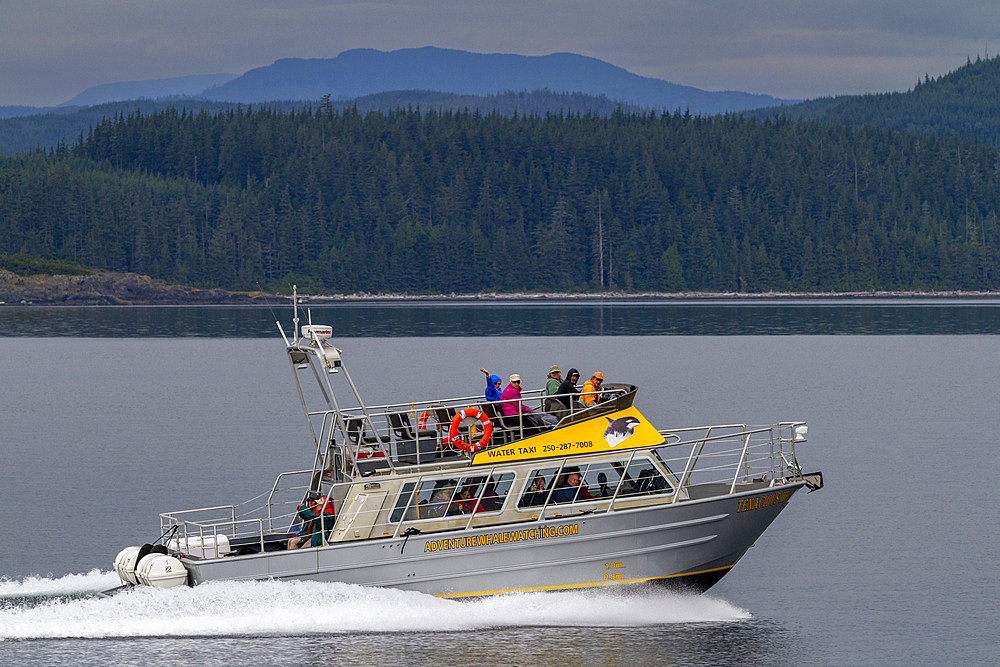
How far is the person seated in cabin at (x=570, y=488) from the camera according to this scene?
77.5 ft

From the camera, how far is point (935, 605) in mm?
26500

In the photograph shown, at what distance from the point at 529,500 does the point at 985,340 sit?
105m

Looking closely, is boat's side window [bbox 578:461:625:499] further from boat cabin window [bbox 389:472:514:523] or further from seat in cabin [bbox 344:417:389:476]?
seat in cabin [bbox 344:417:389:476]

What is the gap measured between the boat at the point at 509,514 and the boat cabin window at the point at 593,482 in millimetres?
25

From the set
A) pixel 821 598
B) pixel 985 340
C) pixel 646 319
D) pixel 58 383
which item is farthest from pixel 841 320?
pixel 821 598

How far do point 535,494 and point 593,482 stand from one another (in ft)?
3.68

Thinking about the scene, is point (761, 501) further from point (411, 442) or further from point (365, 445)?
point (365, 445)

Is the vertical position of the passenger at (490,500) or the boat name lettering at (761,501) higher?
the passenger at (490,500)

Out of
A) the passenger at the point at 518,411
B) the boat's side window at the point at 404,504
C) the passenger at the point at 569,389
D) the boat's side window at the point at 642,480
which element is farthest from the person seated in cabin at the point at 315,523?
the boat's side window at the point at 642,480

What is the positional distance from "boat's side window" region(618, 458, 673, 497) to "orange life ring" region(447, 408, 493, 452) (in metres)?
2.67

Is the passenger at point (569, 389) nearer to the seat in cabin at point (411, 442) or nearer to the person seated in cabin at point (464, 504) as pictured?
the person seated in cabin at point (464, 504)

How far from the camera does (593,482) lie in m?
23.8

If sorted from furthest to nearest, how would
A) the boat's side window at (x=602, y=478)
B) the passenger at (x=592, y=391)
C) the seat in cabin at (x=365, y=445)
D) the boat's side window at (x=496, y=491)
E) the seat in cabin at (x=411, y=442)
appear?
the seat in cabin at (x=411, y=442)
the seat in cabin at (x=365, y=445)
the passenger at (x=592, y=391)
the boat's side window at (x=602, y=478)
the boat's side window at (x=496, y=491)

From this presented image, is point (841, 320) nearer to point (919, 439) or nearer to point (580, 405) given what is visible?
point (919, 439)
